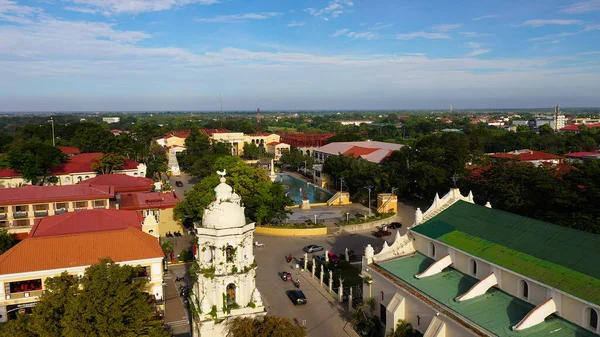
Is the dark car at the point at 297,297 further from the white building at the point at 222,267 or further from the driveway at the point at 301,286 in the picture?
the white building at the point at 222,267

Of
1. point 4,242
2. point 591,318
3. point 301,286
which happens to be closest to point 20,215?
point 4,242

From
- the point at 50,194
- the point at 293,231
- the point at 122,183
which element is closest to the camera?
the point at 50,194

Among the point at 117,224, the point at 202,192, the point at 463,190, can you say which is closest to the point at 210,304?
the point at 117,224

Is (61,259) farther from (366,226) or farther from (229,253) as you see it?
(366,226)

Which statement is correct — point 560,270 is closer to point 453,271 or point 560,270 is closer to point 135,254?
point 453,271

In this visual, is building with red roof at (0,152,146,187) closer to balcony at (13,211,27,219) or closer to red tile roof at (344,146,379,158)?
balcony at (13,211,27,219)
